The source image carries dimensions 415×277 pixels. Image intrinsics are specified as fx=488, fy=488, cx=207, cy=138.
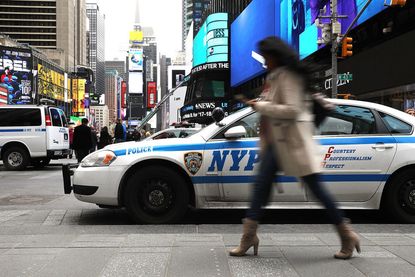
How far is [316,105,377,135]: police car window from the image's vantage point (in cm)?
596

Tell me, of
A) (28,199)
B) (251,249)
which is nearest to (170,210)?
(251,249)

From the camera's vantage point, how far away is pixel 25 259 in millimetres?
4301

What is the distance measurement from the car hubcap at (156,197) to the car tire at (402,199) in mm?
2651

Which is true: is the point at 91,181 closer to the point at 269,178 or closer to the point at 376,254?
the point at 269,178

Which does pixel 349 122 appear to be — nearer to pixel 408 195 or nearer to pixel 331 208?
pixel 408 195

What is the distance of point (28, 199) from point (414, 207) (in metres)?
6.24

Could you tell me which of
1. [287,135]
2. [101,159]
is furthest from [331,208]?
[101,159]

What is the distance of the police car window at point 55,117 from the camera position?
15.7 metres

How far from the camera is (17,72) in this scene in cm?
7394

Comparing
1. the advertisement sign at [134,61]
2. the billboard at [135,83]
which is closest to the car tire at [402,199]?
the billboard at [135,83]

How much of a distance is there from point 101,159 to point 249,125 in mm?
1882

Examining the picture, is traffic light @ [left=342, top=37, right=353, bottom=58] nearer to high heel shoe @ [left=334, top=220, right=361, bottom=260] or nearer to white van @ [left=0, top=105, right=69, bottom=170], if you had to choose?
white van @ [left=0, top=105, right=69, bottom=170]

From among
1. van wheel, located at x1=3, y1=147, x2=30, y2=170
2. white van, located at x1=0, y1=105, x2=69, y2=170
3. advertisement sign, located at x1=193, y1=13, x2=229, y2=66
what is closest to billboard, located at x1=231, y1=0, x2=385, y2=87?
advertisement sign, located at x1=193, y1=13, x2=229, y2=66

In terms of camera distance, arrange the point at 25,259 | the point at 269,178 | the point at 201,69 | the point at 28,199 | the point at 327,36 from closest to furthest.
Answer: the point at 269,178
the point at 25,259
the point at 28,199
the point at 327,36
the point at 201,69
